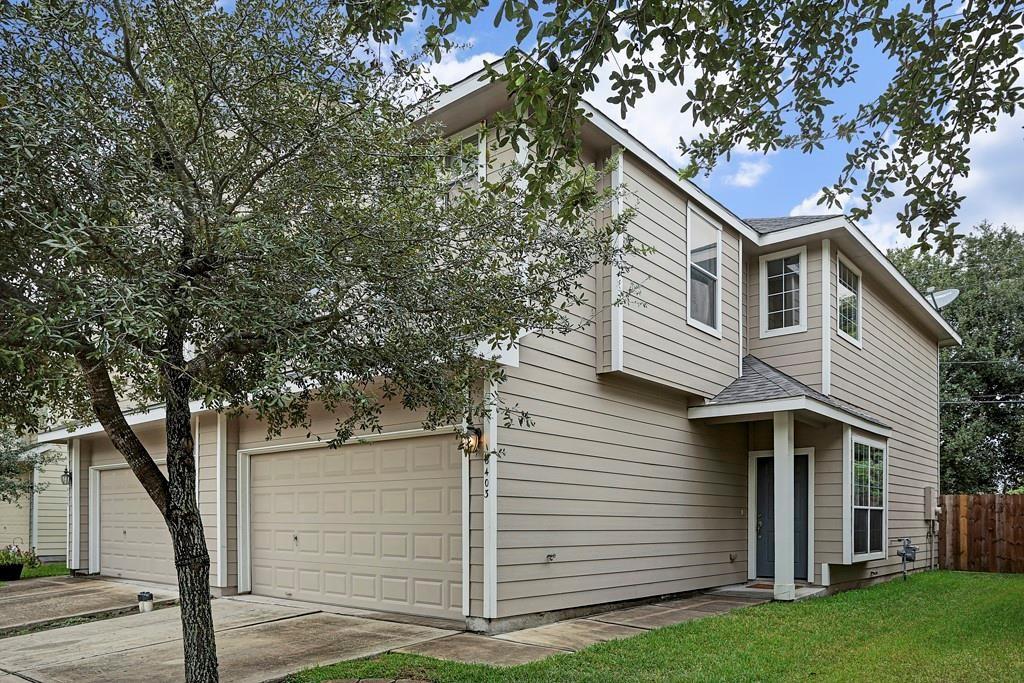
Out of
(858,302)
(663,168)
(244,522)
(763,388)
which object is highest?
(663,168)

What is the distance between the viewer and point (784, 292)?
1209 cm

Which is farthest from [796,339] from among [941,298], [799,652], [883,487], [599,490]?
[799,652]

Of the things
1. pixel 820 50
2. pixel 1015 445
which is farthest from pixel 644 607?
pixel 1015 445

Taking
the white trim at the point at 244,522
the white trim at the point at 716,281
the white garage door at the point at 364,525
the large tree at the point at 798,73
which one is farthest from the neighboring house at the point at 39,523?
the large tree at the point at 798,73

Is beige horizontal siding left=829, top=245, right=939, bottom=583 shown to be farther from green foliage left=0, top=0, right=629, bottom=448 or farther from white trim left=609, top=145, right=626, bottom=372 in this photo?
green foliage left=0, top=0, right=629, bottom=448

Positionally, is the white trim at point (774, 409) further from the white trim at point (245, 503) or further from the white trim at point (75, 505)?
the white trim at point (75, 505)

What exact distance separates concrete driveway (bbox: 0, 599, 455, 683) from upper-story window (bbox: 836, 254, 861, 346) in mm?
7765

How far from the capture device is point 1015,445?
2194 cm

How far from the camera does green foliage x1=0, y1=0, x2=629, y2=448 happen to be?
406cm

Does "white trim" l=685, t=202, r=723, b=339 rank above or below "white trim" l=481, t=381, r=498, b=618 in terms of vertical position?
above

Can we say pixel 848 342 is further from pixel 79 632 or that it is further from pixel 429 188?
pixel 79 632

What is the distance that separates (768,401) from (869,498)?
298 cm

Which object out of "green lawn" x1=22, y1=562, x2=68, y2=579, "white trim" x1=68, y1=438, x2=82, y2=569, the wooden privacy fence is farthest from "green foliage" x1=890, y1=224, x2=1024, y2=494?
"green lawn" x1=22, y1=562, x2=68, y2=579

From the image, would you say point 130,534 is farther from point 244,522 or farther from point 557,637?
point 557,637
